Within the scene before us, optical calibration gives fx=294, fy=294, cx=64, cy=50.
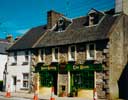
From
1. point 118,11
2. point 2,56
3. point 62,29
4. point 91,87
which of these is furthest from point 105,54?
point 2,56

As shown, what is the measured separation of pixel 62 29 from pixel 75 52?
5133mm

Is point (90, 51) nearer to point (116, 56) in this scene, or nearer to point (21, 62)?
point (116, 56)

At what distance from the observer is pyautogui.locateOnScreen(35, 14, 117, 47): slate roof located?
29938mm

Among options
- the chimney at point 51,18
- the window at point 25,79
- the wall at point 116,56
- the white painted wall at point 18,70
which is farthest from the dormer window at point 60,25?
the wall at point 116,56

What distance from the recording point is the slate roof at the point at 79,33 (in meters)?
29.9

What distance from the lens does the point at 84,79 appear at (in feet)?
99.1

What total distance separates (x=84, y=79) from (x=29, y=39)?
11901 mm

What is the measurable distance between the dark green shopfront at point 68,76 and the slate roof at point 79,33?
8.39ft

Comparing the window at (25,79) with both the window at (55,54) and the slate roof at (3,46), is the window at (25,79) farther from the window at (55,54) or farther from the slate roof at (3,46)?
the slate roof at (3,46)

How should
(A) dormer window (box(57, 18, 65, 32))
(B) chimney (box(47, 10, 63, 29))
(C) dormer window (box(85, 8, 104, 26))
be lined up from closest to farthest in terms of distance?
(C) dormer window (box(85, 8, 104, 26)) < (A) dormer window (box(57, 18, 65, 32)) < (B) chimney (box(47, 10, 63, 29))

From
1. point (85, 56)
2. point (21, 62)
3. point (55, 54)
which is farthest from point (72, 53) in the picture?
point (21, 62)

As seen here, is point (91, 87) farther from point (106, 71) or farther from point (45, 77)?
point (45, 77)

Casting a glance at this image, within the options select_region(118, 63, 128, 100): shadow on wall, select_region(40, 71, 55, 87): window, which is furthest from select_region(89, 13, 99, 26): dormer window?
select_region(40, 71, 55, 87): window

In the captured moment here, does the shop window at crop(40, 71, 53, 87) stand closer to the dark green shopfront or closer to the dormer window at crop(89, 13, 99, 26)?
the dark green shopfront
